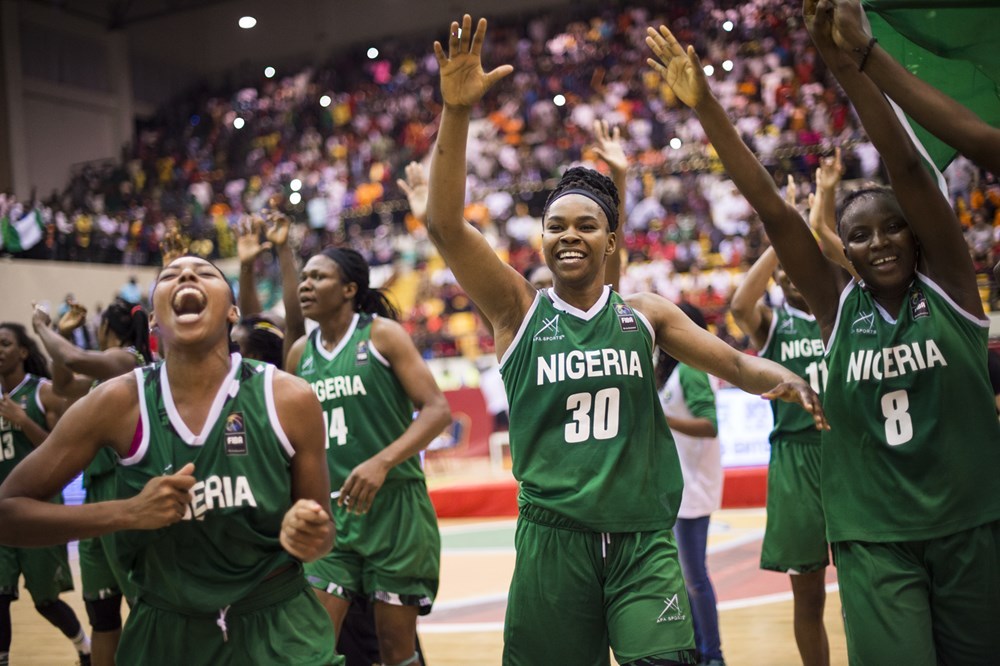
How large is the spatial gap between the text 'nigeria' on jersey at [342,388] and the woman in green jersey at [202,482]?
5.89 ft

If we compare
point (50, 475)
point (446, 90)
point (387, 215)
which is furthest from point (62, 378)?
point (387, 215)

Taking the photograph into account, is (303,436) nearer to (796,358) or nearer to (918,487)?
(918,487)

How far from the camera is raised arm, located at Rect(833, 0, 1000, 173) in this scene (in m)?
2.88

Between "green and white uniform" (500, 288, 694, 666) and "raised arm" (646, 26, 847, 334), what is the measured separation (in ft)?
1.84

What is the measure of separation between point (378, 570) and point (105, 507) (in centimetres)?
214

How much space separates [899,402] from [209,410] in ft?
6.77

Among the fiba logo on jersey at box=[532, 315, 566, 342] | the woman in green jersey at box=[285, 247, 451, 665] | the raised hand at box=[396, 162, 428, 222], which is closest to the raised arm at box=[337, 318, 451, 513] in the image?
the woman in green jersey at box=[285, 247, 451, 665]

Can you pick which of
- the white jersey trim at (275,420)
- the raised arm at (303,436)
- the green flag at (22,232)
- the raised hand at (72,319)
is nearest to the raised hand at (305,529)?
the raised arm at (303,436)

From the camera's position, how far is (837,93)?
1819cm

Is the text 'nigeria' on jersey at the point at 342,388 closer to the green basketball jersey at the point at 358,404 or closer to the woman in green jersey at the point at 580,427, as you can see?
the green basketball jersey at the point at 358,404

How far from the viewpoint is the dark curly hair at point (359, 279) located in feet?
16.8

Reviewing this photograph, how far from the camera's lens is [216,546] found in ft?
9.20

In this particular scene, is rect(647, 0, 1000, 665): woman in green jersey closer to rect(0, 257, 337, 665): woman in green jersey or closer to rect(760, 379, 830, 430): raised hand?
rect(760, 379, 830, 430): raised hand

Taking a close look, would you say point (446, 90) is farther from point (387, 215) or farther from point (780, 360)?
point (387, 215)
